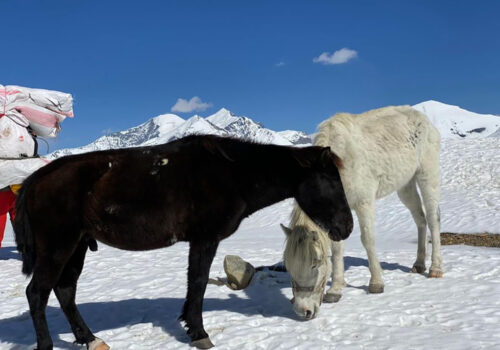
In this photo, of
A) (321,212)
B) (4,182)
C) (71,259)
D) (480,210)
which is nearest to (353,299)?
(321,212)

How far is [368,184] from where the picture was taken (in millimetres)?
5992

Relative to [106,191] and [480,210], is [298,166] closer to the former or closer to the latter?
[106,191]

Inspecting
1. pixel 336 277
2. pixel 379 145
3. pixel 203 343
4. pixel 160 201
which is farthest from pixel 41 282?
pixel 379 145

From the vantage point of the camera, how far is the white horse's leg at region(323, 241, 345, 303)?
5879mm

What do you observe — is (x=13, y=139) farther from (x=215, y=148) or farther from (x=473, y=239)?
(x=473, y=239)

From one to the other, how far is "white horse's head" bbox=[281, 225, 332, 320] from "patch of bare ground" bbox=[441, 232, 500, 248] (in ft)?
27.3

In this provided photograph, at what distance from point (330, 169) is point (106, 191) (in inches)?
87.6

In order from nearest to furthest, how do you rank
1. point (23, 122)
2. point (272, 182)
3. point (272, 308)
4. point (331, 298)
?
point (272, 182) < point (272, 308) < point (331, 298) < point (23, 122)

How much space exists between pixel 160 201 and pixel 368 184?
3.17 metres

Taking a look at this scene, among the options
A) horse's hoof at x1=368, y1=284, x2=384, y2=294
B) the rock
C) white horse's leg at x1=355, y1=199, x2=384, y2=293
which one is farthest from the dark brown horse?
the rock

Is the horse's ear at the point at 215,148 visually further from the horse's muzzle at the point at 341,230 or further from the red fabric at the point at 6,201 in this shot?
the red fabric at the point at 6,201

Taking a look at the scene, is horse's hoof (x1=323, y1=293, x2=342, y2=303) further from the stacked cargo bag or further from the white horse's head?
the stacked cargo bag

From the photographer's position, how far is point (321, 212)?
443 centimetres

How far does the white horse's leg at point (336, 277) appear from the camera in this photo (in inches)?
231
